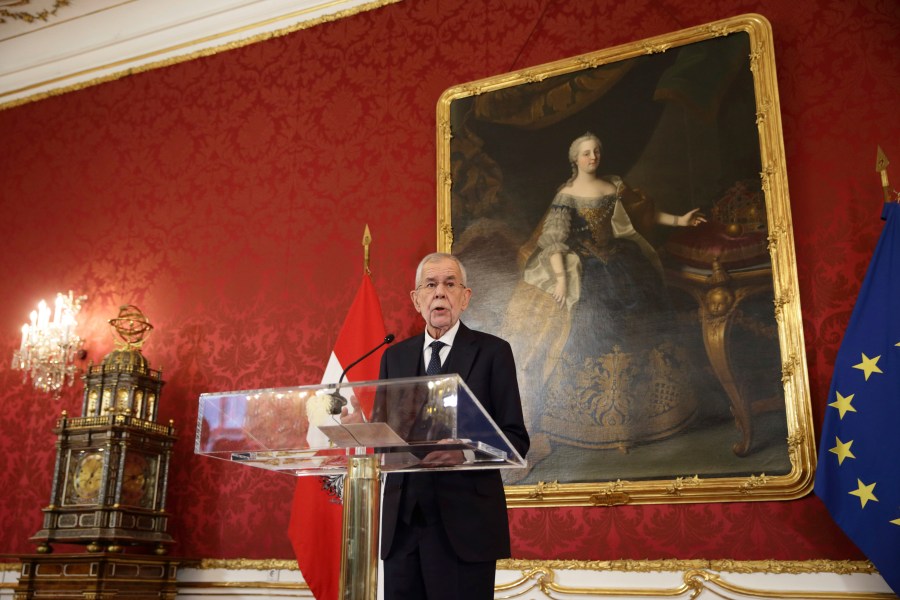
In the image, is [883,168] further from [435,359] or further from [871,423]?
[435,359]

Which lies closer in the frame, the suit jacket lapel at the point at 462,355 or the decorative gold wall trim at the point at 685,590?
the suit jacket lapel at the point at 462,355

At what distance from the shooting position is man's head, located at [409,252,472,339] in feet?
8.36

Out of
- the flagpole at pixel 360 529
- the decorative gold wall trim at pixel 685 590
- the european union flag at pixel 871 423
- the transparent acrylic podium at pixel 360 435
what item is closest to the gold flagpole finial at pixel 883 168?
the european union flag at pixel 871 423

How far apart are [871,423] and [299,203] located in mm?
3374

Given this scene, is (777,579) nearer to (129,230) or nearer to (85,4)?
(129,230)

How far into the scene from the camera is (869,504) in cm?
338

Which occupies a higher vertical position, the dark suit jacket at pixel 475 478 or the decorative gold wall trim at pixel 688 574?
the dark suit jacket at pixel 475 478

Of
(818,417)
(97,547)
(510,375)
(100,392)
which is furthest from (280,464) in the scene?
(100,392)

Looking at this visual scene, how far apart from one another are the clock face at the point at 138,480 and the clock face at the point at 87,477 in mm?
136

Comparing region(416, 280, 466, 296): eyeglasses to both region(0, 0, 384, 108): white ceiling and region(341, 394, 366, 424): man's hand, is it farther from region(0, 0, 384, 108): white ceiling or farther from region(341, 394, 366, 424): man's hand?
region(0, 0, 384, 108): white ceiling

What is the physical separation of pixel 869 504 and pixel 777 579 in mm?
524

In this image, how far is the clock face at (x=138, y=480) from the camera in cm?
460

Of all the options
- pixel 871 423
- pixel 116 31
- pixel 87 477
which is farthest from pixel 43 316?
pixel 871 423

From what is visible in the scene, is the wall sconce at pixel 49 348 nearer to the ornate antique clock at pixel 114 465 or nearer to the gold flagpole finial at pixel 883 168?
the ornate antique clock at pixel 114 465
